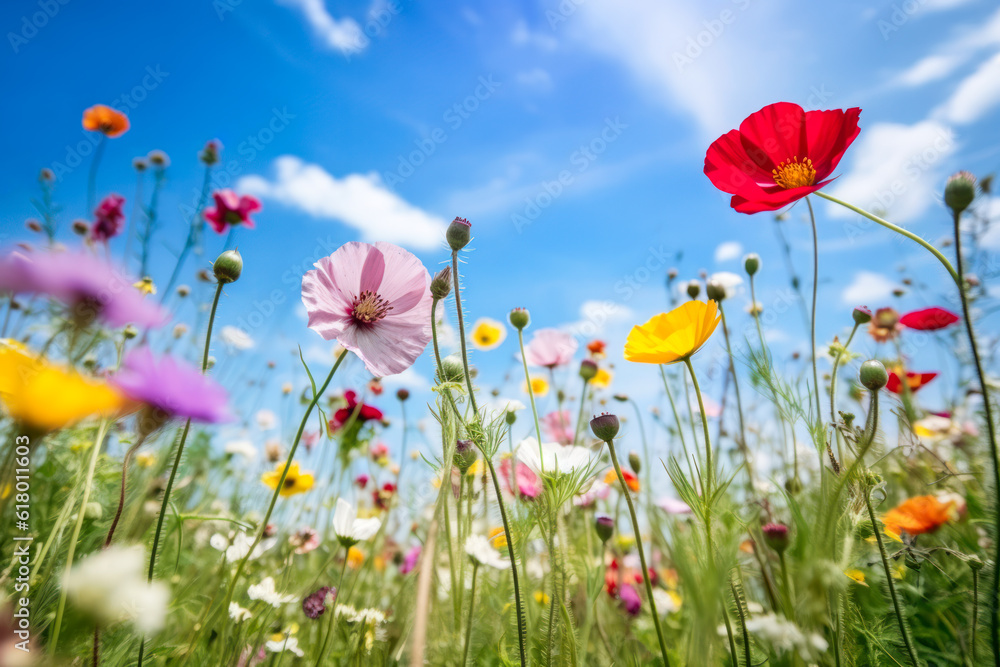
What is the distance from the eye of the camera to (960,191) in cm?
56

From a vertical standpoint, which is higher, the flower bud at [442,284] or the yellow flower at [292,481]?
the flower bud at [442,284]

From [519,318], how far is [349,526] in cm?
56

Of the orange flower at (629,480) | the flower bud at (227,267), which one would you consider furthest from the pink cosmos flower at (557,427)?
the flower bud at (227,267)

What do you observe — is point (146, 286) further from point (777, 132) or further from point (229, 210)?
point (777, 132)

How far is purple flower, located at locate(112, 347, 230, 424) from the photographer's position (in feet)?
1.59

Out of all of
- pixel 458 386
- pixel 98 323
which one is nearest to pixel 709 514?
pixel 458 386

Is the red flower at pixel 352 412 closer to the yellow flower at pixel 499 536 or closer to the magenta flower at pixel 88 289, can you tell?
the yellow flower at pixel 499 536

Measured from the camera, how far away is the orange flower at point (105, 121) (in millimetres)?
2237

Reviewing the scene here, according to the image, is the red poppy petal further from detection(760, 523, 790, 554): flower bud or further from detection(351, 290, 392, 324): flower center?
detection(351, 290, 392, 324): flower center

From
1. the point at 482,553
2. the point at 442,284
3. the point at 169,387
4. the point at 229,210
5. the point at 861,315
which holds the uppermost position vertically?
the point at 229,210

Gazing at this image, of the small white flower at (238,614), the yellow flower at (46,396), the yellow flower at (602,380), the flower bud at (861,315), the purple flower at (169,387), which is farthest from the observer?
the yellow flower at (602,380)

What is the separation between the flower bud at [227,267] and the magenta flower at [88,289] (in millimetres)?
99

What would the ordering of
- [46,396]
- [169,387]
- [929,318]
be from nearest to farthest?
[46,396]
[169,387]
[929,318]

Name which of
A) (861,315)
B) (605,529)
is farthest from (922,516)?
(605,529)
